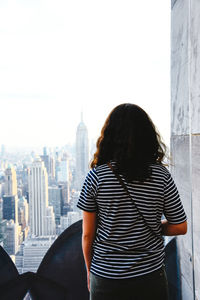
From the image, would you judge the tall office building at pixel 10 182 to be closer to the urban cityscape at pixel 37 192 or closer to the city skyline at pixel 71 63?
the urban cityscape at pixel 37 192

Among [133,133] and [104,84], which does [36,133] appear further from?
[133,133]

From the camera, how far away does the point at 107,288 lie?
0.91 meters

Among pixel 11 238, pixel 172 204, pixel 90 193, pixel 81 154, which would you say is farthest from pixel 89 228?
pixel 11 238

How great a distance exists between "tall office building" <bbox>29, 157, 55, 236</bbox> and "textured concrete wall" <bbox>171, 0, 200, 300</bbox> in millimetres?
723

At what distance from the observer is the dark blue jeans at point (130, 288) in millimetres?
903

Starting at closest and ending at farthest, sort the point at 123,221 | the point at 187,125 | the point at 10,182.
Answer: the point at 123,221
the point at 187,125
the point at 10,182

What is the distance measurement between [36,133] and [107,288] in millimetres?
974

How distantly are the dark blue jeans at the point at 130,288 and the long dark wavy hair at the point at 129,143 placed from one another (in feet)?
0.98

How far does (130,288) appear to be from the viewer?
91 centimetres

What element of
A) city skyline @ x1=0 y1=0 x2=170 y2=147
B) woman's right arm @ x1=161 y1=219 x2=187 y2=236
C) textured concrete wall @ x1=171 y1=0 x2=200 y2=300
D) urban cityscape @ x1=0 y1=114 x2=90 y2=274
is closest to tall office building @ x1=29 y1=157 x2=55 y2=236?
urban cityscape @ x1=0 y1=114 x2=90 y2=274

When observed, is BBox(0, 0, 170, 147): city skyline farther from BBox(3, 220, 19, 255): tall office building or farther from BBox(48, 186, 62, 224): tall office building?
BBox(3, 220, 19, 255): tall office building

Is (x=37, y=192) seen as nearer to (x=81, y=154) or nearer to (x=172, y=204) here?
(x=81, y=154)

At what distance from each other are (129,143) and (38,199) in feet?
3.01

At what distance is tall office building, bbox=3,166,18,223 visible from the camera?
164cm
